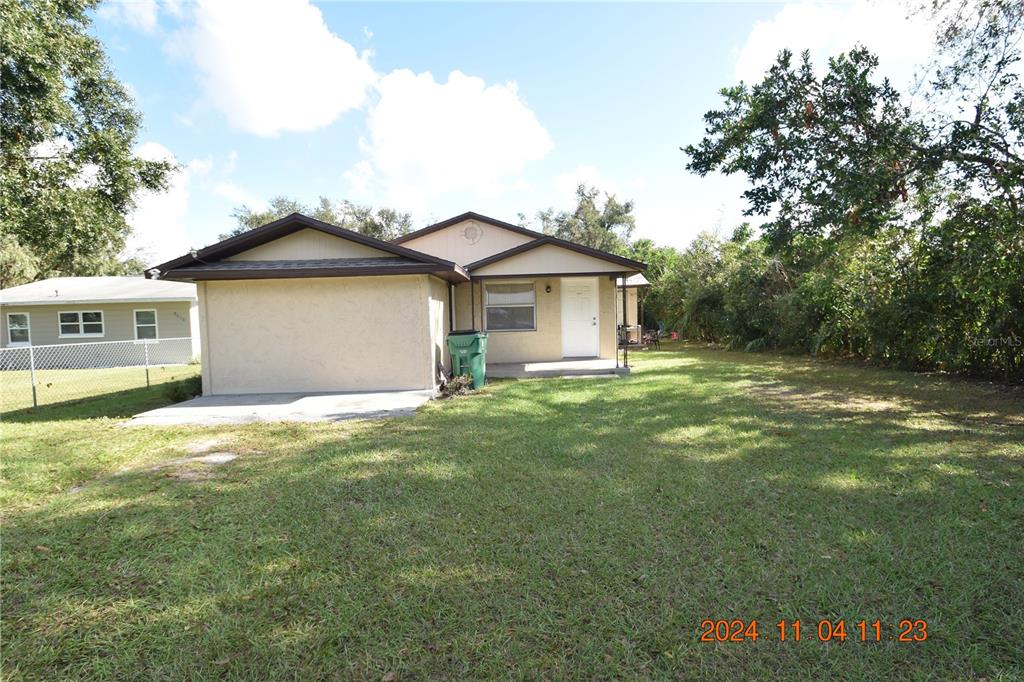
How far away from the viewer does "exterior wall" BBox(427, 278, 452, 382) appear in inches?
400

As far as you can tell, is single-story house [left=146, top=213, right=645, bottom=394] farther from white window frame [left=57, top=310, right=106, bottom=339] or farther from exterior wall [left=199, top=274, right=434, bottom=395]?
white window frame [left=57, top=310, right=106, bottom=339]

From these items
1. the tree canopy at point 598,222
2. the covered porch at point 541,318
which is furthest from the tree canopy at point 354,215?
the covered porch at point 541,318

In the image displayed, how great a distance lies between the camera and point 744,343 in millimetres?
19016

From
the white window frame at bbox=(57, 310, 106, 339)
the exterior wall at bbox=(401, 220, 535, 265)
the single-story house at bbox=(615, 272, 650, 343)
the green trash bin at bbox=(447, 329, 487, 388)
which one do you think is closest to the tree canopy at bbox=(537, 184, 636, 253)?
the single-story house at bbox=(615, 272, 650, 343)

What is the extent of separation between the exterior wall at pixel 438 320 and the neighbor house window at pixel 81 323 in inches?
629

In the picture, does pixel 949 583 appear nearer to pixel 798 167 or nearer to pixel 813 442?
pixel 813 442

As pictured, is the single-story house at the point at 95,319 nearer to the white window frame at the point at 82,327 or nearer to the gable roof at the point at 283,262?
the white window frame at the point at 82,327

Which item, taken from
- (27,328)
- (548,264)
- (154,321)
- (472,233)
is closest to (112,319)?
(154,321)

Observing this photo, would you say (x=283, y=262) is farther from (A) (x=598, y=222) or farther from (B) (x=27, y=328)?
(A) (x=598, y=222)

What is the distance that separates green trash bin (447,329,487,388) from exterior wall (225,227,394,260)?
8.31 feet

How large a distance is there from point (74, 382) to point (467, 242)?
1229 cm

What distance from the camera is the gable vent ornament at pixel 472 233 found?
15.9 m

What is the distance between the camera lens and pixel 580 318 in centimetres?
1409

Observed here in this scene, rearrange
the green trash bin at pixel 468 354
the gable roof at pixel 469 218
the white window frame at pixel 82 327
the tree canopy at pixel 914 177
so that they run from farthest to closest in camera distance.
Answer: the white window frame at pixel 82 327, the gable roof at pixel 469 218, the green trash bin at pixel 468 354, the tree canopy at pixel 914 177
